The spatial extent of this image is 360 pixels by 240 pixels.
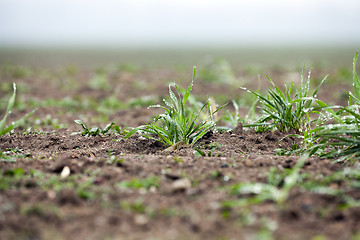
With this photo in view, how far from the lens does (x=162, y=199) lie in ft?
6.61

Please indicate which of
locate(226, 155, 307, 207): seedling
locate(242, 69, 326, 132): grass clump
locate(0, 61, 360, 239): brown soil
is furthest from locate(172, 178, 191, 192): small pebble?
locate(242, 69, 326, 132): grass clump

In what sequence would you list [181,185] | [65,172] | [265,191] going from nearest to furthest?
[265,191]
[181,185]
[65,172]

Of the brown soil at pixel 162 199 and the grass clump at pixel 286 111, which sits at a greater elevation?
the grass clump at pixel 286 111

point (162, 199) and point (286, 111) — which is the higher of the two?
point (286, 111)

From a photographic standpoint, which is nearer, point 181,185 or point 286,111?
point 181,185

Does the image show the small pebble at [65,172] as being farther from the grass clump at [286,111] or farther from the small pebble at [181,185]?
the grass clump at [286,111]

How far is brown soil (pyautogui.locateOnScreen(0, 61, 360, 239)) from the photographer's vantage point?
175cm

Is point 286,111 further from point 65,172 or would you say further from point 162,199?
point 65,172

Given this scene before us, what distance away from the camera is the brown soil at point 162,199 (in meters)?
1.75

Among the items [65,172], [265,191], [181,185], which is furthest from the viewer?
[65,172]

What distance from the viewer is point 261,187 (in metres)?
1.95

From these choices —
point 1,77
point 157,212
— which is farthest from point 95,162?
point 1,77

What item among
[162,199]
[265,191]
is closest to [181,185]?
[162,199]

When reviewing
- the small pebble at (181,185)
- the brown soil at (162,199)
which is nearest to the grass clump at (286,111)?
the brown soil at (162,199)
